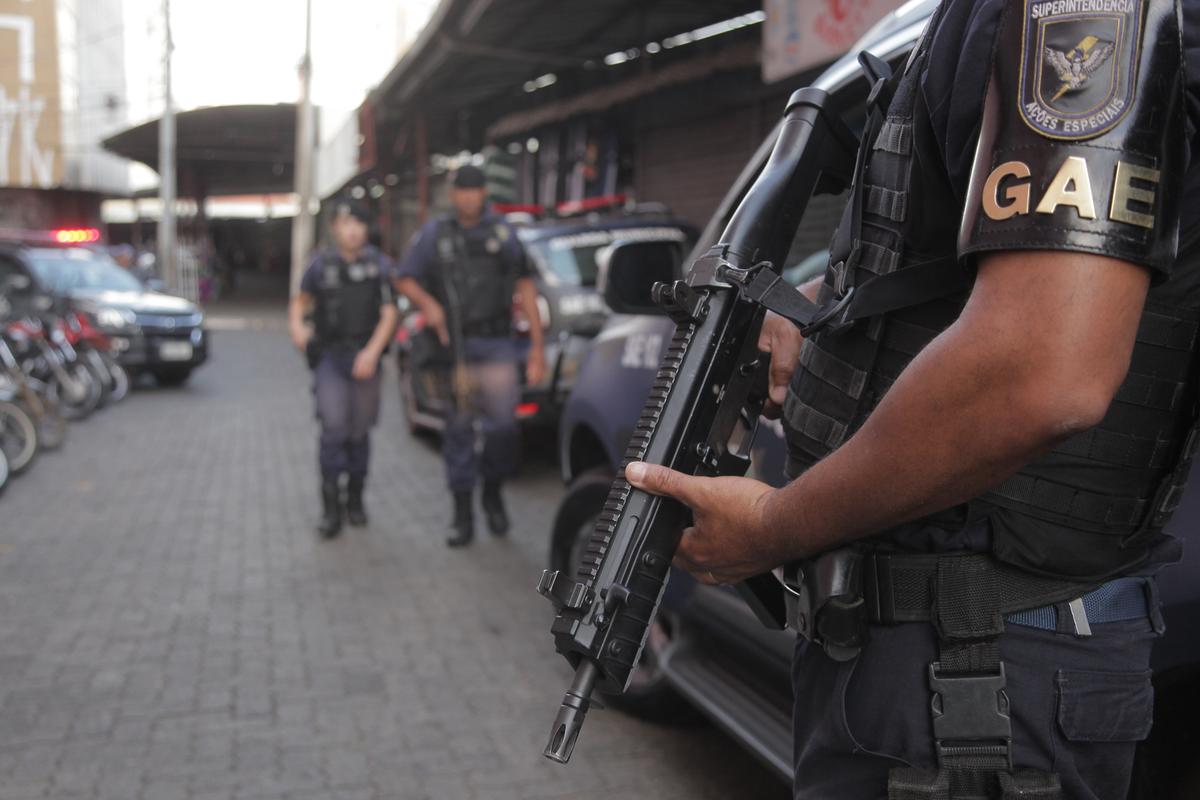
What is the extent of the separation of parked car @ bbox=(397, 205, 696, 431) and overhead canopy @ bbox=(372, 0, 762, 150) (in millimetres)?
3625

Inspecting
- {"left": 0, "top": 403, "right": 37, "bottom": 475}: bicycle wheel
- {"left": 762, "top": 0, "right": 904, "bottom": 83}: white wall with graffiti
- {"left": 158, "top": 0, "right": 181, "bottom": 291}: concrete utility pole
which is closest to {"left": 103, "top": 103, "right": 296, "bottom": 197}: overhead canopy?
{"left": 158, "top": 0, "right": 181, "bottom": 291}: concrete utility pole

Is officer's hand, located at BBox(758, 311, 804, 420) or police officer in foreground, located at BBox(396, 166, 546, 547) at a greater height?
officer's hand, located at BBox(758, 311, 804, 420)

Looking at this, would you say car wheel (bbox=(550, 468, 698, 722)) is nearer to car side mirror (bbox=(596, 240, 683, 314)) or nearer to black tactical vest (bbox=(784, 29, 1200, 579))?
car side mirror (bbox=(596, 240, 683, 314))

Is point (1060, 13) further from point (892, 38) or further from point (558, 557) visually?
point (558, 557)

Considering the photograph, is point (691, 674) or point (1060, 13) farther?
point (691, 674)

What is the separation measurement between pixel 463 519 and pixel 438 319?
1100 millimetres

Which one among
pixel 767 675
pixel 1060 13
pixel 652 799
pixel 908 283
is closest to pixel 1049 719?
pixel 908 283

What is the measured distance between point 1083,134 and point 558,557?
322 centimetres

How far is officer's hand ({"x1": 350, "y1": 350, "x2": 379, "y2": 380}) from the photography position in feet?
20.0

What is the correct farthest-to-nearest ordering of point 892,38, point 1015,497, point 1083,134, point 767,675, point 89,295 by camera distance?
1. point 89,295
2. point 767,675
3. point 892,38
4. point 1015,497
5. point 1083,134

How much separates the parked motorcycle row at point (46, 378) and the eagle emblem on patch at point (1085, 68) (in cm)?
762

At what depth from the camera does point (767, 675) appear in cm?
281

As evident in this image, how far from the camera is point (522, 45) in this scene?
1283 cm

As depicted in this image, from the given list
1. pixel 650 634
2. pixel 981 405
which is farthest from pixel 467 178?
pixel 981 405
